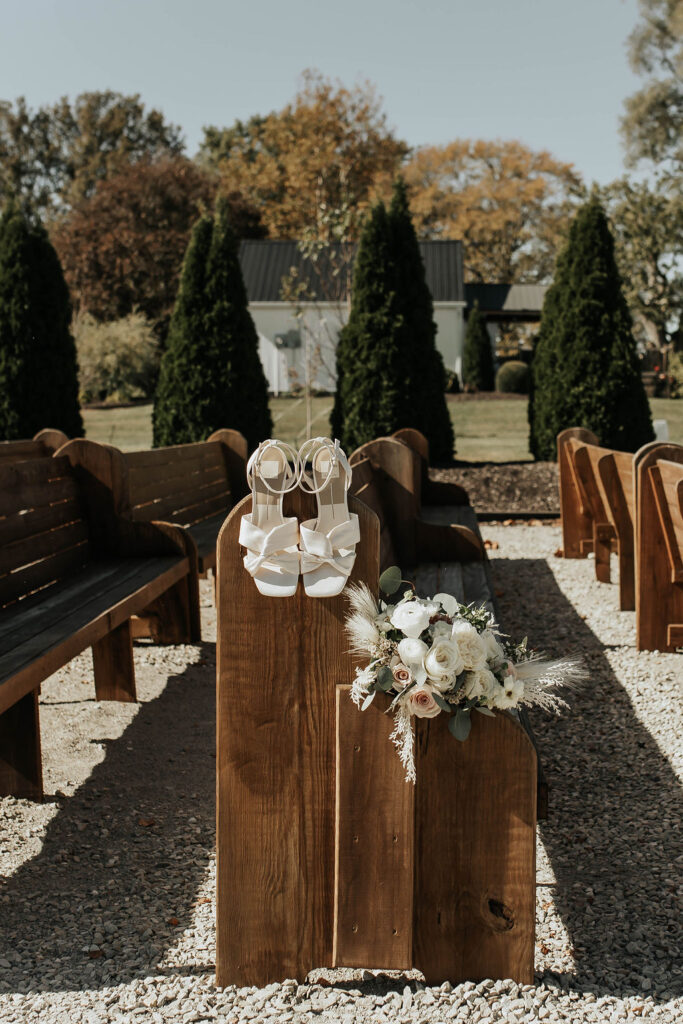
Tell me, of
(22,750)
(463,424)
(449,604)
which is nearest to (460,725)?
(449,604)

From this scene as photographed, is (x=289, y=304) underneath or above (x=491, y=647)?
above

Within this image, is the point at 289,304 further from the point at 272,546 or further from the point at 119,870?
the point at 272,546

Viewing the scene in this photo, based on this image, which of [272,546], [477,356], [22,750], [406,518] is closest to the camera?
[272,546]

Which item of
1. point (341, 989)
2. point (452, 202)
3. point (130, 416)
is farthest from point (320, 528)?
point (452, 202)

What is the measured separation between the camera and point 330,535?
2.32m

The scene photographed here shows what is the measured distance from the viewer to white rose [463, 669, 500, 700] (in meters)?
2.25

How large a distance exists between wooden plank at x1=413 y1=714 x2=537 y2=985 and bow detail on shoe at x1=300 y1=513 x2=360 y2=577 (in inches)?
17.5

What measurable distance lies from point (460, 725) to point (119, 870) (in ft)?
4.88

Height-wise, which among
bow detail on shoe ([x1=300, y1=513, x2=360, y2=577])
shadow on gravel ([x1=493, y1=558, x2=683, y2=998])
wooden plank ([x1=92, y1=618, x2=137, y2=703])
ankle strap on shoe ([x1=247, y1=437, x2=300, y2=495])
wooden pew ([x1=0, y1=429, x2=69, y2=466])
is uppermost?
ankle strap on shoe ([x1=247, y1=437, x2=300, y2=495])

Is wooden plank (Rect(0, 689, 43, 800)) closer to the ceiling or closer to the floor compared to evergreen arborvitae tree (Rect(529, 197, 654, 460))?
closer to the floor

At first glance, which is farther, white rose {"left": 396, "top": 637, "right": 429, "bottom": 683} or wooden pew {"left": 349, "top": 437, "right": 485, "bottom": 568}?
wooden pew {"left": 349, "top": 437, "right": 485, "bottom": 568}

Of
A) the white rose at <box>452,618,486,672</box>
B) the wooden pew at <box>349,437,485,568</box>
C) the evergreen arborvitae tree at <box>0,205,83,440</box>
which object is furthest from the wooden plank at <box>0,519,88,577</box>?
the evergreen arborvitae tree at <box>0,205,83,440</box>

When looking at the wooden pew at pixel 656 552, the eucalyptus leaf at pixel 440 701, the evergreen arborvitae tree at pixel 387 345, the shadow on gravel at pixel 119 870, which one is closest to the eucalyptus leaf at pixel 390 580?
the eucalyptus leaf at pixel 440 701

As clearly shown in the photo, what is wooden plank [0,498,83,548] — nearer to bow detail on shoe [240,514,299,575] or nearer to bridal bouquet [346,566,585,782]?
bow detail on shoe [240,514,299,575]
